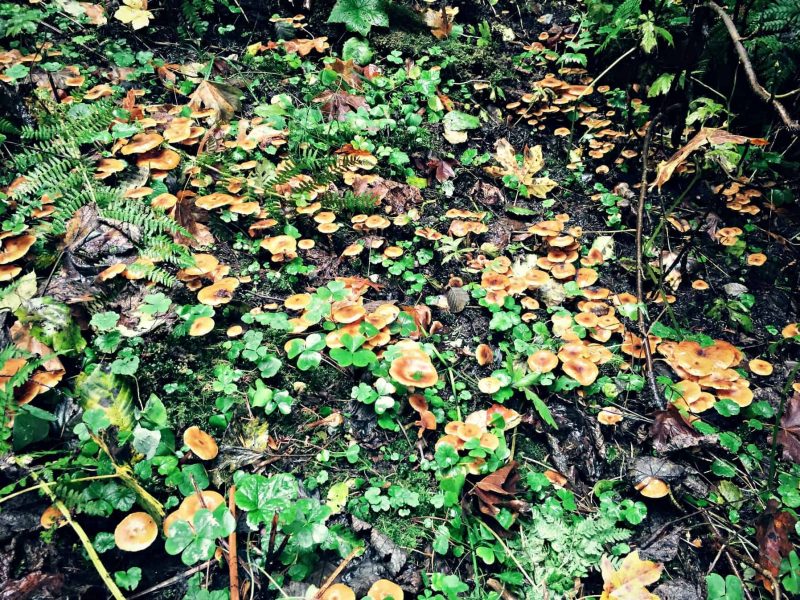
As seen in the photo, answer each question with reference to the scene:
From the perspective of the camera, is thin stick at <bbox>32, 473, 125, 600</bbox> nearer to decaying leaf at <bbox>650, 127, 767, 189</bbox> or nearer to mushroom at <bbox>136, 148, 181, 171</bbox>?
mushroom at <bbox>136, 148, 181, 171</bbox>

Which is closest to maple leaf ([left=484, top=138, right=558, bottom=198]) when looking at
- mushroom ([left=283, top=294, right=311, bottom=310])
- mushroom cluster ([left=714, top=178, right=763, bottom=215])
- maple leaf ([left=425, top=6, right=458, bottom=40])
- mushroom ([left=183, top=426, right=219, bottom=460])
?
mushroom cluster ([left=714, top=178, right=763, bottom=215])

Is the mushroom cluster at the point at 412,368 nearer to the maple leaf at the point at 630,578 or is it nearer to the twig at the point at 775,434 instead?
the maple leaf at the point at 630,578

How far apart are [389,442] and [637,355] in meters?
1.82

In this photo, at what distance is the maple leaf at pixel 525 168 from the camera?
4422 mm

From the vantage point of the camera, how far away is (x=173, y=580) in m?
2.12

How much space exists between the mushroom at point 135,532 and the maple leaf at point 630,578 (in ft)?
6.81

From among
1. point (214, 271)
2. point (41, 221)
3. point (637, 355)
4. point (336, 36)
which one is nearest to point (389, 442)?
point (214, 271)

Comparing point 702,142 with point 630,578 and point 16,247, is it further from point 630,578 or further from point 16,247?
point 16,247

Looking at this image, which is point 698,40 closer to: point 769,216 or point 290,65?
point 769,216

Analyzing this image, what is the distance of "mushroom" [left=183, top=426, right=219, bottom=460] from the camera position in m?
2.38

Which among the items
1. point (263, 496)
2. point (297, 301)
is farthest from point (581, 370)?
point (263, 496)

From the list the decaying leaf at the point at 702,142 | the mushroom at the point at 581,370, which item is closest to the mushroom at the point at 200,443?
the mushroom at the point at 581,370

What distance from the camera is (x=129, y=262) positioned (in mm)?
3027

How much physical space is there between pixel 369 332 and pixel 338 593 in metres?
1.34
